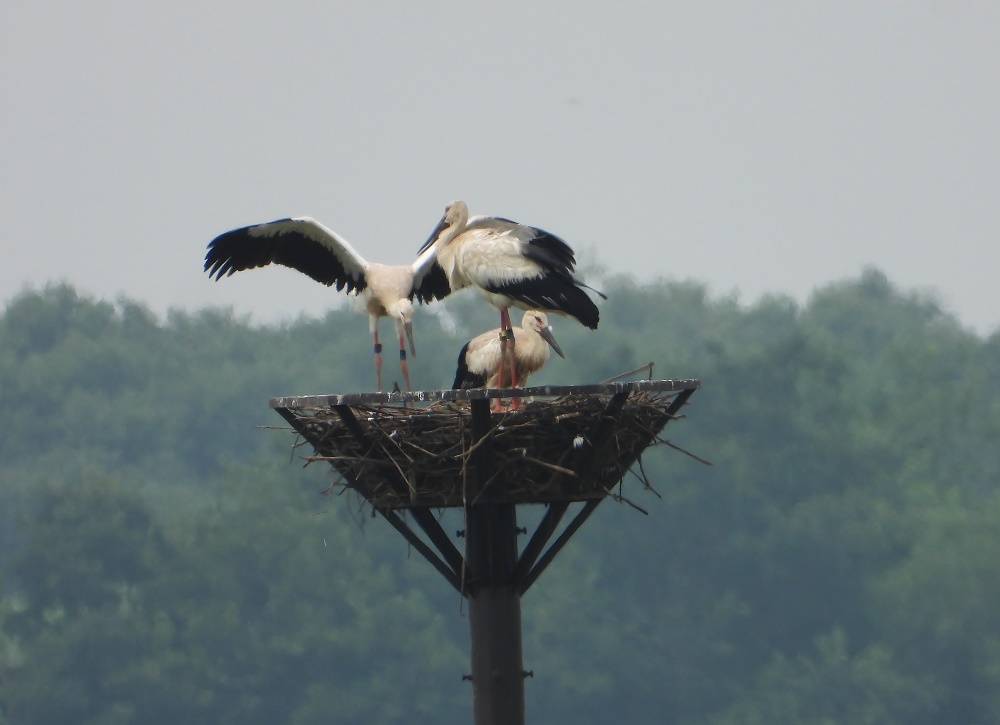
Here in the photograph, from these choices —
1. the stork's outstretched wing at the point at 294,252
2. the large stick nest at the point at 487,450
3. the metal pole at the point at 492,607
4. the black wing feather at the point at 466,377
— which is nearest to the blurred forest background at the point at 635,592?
the stork's outstretched wing at the point at 294,252

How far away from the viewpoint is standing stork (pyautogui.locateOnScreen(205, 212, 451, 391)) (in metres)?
11.7

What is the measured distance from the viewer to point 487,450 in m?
8.29

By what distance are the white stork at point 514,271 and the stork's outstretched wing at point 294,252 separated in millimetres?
1344

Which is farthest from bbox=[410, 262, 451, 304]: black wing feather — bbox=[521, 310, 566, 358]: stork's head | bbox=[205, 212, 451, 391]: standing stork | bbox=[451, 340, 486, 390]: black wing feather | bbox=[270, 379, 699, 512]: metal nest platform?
bbox=[270, 379, 699, 512]: metal nest platform

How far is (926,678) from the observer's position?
4069 centimetres

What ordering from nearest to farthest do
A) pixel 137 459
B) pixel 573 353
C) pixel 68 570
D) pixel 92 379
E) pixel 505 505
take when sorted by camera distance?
pixel 505 505
pixel 68 570
pixel 573 353
pixel 137 459
pixel 92 379

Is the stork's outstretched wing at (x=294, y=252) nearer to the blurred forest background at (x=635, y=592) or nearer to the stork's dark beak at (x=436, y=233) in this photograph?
the stork's dark beak at (x=436, y=233)

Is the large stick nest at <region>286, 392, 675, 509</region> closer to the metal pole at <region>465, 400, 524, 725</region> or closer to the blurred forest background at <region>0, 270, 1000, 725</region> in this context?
the metal pole at <region>465, 400, 524, 725</region>

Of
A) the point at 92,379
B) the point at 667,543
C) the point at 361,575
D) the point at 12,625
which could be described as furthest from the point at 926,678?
the point at 92,379

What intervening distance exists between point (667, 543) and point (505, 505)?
3613cm

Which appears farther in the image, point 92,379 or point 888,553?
point 92,379

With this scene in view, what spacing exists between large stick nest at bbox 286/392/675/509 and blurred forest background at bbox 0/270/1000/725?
30.7 m

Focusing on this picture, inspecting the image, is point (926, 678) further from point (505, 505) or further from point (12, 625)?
point (505, 505)

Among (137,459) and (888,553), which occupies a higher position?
(137,459)
